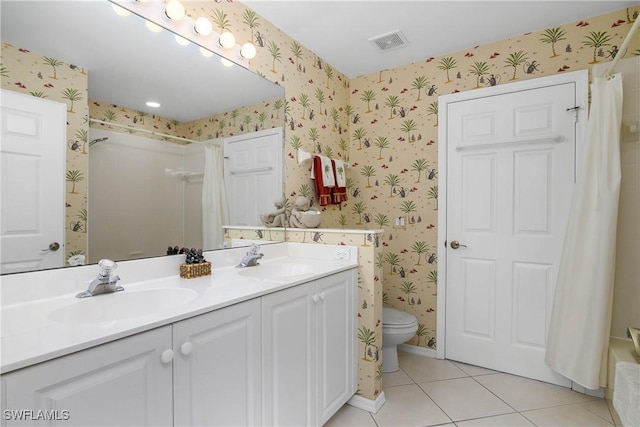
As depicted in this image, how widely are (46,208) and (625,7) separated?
10.9 ft

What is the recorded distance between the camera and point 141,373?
891mm

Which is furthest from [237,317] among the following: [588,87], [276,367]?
[588,87]

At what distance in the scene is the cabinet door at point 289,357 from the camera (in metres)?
1.29

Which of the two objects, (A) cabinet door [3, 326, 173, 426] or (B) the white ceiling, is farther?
(B) the white ceiling

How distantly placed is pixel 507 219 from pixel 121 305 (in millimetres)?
2467

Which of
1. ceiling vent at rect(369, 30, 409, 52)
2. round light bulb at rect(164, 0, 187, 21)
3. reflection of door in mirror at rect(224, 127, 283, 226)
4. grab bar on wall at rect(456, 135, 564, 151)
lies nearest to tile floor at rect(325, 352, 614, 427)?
reflection of door in mirror at rect(224, 127, 283, 226)

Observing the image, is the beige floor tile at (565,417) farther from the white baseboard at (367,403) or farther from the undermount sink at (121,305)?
the undermount sink at (121,305)

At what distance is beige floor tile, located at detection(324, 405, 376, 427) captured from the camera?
178 cm

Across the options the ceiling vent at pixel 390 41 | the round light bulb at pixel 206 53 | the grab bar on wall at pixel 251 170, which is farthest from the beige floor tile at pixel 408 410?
the ceiling vent at pixel 390 41

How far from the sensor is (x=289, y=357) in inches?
55.4

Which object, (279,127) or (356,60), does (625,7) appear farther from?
(279,127)

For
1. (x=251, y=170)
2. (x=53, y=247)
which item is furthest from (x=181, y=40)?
(x=53, y=247)

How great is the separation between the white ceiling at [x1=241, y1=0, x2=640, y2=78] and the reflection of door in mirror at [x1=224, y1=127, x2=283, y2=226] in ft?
2.47

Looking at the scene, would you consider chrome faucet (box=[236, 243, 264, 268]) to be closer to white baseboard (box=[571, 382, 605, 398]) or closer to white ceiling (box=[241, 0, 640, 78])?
white ceiling (box=[241, 0, 640, 78])
